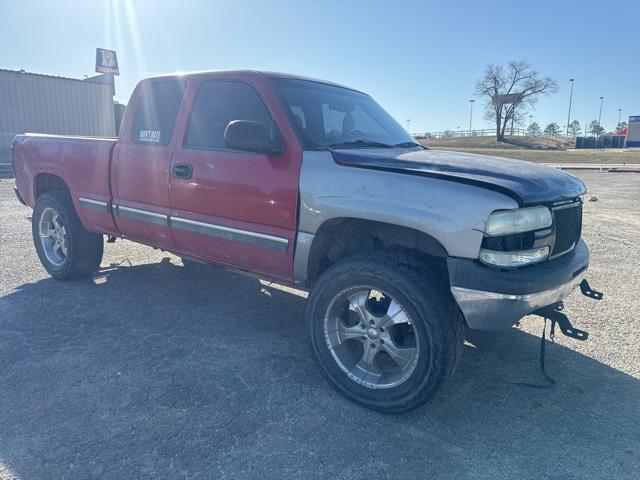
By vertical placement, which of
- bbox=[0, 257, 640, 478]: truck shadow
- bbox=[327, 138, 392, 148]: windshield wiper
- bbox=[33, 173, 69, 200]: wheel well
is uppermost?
bbox=[327, 138, 392, 148]: windshield wiper

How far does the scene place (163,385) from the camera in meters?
3.05

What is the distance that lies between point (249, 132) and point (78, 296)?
2743mm

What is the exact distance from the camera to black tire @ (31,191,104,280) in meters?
4.95

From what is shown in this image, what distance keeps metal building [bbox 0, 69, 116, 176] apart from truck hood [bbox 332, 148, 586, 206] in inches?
792

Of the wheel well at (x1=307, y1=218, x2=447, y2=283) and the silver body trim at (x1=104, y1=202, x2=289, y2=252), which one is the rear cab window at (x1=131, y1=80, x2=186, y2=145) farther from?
the wheel well at (x1=307, y1=218, x2=447, y2=283)

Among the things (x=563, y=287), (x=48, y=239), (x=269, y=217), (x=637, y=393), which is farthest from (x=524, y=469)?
(x=48, y=239)

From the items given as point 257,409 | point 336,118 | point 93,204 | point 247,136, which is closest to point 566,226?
point 336,118

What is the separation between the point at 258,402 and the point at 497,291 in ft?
5.07

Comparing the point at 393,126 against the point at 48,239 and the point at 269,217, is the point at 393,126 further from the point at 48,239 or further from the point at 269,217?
the point at 48,239

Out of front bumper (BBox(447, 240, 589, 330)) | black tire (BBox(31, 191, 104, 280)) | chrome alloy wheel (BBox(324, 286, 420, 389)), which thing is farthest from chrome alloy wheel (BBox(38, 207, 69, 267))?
front bumper (BBox(447, 240, 589, 330))

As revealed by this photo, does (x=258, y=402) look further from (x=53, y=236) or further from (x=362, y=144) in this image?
(x=53, y=236)

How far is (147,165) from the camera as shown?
4.06m

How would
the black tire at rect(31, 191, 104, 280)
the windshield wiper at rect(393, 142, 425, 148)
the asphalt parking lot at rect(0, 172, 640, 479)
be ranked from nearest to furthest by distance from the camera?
the asphalt parking lot at rect(0, 172, 640, 479)
the windshield wiper at rect(393, 142, 425, 148)
the black tire at rect(31, 191, 104, 280)

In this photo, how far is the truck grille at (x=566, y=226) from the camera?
2844mm
